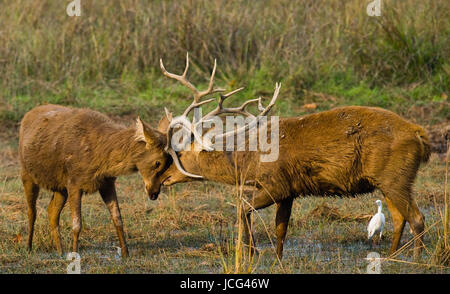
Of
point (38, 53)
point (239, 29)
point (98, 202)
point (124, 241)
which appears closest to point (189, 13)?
point (239, 29)

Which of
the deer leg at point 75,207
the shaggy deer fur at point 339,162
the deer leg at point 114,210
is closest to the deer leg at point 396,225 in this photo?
the shaggy deer fur at point 339,162

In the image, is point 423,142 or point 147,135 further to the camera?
point 147,135

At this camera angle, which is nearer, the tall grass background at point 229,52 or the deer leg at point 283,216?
the deer leg at point 283,216

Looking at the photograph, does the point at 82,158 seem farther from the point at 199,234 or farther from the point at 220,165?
the point at 199,234

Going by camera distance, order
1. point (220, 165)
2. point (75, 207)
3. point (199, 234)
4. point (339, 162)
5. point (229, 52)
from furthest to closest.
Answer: point (229, 52) < point (199, 234) < point (220, 165) < point (75, 207) < point (339, 162)

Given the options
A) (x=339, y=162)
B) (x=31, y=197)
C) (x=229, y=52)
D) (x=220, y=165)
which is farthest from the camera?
(x=229, y=52)

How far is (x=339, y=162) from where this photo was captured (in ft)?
23.0

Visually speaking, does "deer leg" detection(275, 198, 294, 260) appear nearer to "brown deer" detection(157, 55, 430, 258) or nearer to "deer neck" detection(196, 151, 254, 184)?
"brown deer" detection(157, 55, 430, 258)

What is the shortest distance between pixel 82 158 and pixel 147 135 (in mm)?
619

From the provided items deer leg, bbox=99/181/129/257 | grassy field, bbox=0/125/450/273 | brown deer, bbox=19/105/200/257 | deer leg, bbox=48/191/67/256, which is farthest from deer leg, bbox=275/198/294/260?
deer leg, bbox=48/191/67/256

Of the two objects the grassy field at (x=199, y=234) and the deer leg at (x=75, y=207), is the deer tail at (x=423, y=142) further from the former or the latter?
the deer leg at (x=75, y=207)

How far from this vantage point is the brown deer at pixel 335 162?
6.88 m

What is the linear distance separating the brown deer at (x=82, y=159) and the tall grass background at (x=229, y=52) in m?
4.44

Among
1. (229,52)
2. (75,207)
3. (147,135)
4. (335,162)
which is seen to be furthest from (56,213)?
(229,52)
